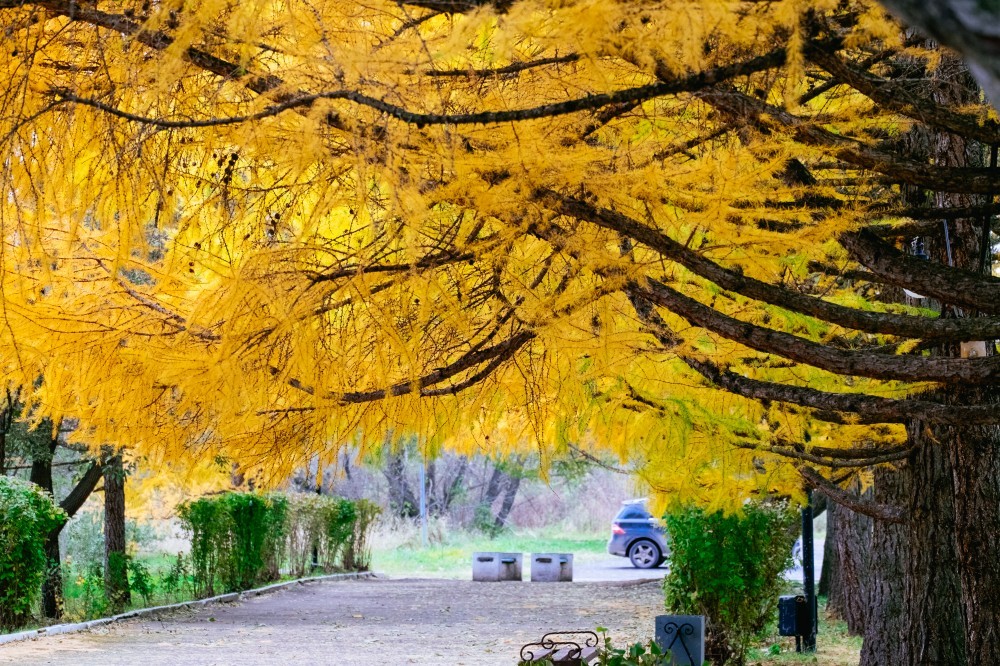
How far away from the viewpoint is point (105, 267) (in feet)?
15.5

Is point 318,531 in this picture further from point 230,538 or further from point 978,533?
point 978,533

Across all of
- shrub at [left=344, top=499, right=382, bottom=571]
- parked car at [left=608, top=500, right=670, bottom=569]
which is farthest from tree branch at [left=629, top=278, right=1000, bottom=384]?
parked car at [left=608, top=500, right=670, bottom=569]

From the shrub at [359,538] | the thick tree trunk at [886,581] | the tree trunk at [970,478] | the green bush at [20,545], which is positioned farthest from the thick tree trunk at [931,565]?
the shrub at [359,538]

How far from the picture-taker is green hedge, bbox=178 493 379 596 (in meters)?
15.8

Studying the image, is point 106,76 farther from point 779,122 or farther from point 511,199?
point 779,122

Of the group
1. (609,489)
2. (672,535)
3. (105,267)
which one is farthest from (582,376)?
(609,489)

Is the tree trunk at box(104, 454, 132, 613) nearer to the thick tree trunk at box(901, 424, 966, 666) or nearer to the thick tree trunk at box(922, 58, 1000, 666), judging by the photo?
the thick tree trunk at box(901, 424, 966, 666)


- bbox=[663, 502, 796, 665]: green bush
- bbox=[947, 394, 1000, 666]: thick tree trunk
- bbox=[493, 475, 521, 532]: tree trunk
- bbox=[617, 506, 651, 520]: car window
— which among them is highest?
bbox=[947, 394, 1000, 666]: thick tree trunk

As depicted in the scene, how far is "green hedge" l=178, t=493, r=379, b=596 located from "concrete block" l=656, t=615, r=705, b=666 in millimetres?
9866

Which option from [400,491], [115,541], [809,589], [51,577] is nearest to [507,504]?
[400,491]

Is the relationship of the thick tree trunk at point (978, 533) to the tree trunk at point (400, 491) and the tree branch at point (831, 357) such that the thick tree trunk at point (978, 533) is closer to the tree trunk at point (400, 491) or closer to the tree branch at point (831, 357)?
the tree branch at point (831, 357)

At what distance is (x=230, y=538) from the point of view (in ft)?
54.4

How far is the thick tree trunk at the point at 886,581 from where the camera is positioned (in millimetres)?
8555

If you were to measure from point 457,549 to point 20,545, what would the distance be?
2424 centimetres
